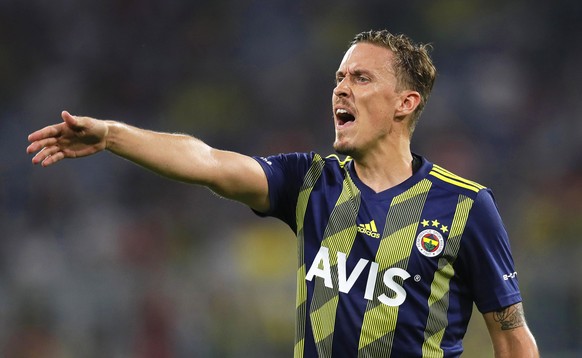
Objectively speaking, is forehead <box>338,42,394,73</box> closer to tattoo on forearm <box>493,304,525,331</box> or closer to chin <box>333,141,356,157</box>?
chin <box>333,141,356,157</box>

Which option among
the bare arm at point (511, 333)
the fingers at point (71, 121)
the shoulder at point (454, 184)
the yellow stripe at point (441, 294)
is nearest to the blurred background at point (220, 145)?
the bare arm at point (511, 333)

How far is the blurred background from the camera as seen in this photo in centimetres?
827

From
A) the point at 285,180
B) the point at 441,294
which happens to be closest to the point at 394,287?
the point at 441,294

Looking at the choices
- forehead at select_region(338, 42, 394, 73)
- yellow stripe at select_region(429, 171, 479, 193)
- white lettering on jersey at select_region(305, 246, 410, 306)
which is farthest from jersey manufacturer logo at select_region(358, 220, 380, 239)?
forehead at select_region(338, 42, 394, 73)

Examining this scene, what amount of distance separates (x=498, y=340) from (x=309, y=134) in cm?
630

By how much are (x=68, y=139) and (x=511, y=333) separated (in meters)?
1.91

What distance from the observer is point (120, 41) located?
36.8ft

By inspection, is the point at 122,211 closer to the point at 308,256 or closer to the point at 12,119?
the point at 12,119

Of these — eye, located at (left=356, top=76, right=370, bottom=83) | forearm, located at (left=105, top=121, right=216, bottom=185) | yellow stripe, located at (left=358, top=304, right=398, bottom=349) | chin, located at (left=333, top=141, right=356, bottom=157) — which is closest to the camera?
forearm, located at (left=105, top=121, right=216, bottom=185)

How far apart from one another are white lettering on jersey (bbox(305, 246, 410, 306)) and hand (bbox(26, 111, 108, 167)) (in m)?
1.05

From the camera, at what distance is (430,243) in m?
3.68

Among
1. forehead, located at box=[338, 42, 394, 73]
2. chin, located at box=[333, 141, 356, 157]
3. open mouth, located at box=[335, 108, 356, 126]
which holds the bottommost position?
chin, located at box=[333, 141, 356, 157]

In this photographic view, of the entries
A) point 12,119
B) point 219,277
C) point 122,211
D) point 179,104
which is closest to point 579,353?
point 219,277

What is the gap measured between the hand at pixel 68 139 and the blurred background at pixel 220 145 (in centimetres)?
519
